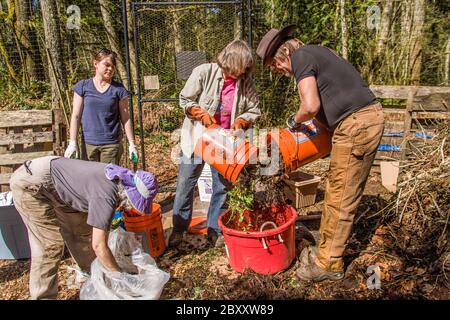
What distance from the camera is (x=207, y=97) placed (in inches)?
132

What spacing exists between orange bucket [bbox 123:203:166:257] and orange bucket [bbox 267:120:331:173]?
3.68 feet

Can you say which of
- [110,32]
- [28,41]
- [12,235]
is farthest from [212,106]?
[28,41]

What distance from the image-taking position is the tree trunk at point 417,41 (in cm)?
725

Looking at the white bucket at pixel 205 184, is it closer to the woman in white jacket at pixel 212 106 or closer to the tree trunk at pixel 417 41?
the woman in white jacket at pixel 212 106

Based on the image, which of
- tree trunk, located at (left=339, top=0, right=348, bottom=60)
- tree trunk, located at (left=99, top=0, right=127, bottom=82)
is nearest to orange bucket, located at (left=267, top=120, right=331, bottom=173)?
tree trunk, located at (left=339, top=0, right=348, bottom=60)

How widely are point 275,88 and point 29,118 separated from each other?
4.28m

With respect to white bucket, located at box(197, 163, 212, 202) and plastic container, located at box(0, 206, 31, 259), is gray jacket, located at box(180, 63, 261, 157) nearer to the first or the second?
white bucket, located at box(197, 163, 212, 202)

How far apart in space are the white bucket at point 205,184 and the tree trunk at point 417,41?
186 inches

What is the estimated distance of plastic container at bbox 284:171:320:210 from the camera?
14.6 feet

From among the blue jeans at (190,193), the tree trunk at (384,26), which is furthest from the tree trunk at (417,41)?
the blue jeans at (190,193)

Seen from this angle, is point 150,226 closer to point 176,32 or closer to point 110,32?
point 176,32

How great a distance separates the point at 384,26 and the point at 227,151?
230 inches
